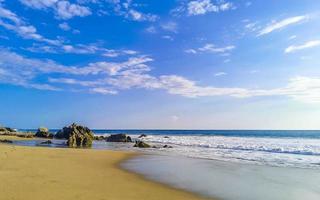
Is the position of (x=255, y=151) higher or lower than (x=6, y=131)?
lower

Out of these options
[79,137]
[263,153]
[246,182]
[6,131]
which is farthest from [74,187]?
[6,131]

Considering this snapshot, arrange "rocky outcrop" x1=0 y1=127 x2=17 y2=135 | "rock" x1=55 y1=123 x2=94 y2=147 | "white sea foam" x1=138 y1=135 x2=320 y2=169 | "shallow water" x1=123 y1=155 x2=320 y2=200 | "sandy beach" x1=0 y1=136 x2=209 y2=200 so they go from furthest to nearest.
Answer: "rocky outcrop" x1=0 y1=127 x2=17 y2=135, "rock" x1=55 y1=123 x2=94 y2=147, "white sea foam" x1=138 y1=135 x2=320 y2=169, "shallow water" x1=123 y1=155 x2=320 y2=200, "sandy beach" x1=0 y1=136 x2=209 y2=200

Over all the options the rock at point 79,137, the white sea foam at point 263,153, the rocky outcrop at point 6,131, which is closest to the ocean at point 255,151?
the white sea foam at point 263,153

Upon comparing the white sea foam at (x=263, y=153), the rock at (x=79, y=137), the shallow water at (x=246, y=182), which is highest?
the rock at (x=79, y=137)

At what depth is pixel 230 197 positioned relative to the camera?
8.95 meters

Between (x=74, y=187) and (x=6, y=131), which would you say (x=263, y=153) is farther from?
(x=6, y=131)

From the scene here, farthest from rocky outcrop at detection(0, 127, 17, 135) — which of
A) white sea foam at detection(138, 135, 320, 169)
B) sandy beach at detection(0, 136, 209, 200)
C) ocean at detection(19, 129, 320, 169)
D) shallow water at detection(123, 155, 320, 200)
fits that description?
shallow water at detection(123, 155, 320, 200)

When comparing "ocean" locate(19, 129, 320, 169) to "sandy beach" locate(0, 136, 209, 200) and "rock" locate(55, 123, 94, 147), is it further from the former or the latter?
"sandy beach" locate(0, 136, 209, 200)

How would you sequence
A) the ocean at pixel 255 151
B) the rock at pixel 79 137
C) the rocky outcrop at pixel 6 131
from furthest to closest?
the rocky outcrop at pixel 6 131 < the rock at pixel 79 137 < the ocean at pixel 255 151

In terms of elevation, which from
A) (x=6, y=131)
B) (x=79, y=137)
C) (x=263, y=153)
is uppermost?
(x=6, y=131)

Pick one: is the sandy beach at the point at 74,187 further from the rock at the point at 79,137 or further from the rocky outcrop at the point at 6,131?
the rocky outcrop at the point at 6,131

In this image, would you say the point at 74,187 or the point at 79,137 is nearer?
the point at 74,187

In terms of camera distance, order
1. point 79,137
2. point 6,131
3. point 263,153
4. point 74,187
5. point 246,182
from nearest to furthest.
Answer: point 74,187 < point 246,182 < point 263,153 < point 79,137 < point 6,131

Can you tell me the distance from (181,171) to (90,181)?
5.31 metres
